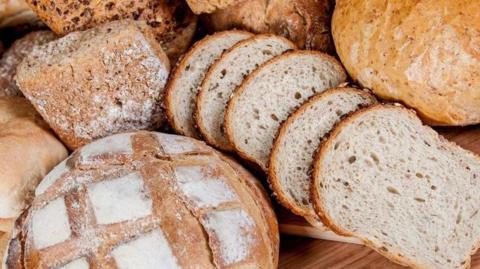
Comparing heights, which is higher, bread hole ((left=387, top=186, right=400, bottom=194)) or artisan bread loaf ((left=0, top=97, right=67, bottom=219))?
bread hole ((left=387, top=186, right=400, bottom=194))

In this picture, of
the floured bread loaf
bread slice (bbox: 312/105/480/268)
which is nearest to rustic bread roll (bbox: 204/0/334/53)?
bread slice (bbox: 312/105/480/268)

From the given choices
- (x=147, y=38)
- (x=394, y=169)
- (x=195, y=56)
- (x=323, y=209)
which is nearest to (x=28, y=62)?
(x=147, y=38)

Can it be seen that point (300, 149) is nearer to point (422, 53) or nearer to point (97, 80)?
point (422, 53)

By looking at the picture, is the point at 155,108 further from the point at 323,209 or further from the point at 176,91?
the point at 323,209

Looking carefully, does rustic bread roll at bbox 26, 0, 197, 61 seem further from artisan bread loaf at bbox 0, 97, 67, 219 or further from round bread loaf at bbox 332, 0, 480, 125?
round bread loaf at bbox 332, 0, 480, 125

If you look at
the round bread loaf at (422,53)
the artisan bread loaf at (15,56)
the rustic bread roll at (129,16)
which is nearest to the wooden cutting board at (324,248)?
the round bread loaf at (422,53)

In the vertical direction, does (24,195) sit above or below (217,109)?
below

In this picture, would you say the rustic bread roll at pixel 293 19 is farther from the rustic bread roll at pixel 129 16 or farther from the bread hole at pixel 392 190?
the bread hole at pixel 392 190
